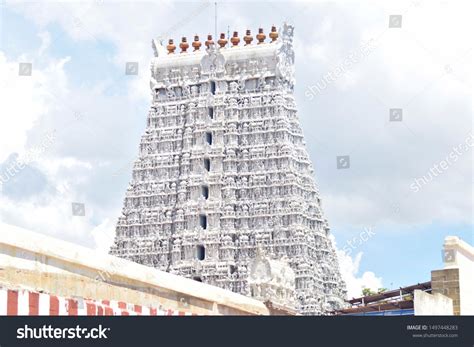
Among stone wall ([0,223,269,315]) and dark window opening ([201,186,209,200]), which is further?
dark window opening ([201,186,209,200])

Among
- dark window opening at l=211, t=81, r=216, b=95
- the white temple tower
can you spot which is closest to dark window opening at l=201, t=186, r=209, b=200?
the white temple tower

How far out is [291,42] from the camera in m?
86.8

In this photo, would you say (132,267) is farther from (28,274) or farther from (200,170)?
(200,170)

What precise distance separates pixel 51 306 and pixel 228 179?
186 ft

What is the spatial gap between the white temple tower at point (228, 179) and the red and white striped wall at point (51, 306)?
164 ft

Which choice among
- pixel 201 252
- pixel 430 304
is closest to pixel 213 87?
pixel 201 252

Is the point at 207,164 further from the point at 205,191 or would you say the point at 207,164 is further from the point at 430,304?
the point at 430,304

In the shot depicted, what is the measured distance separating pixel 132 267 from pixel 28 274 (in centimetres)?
492

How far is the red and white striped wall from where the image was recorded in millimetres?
25266

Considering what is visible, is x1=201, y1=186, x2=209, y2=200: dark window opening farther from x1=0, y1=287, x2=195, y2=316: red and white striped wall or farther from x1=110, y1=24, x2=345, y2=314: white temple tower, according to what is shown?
x1=0, y1=287, x2=195, y2=316: red and white striped wall

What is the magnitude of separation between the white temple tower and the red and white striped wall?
164 feet

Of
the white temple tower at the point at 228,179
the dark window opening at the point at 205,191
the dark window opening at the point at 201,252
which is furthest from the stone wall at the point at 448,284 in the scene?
the dark window opening at the point at 205,191

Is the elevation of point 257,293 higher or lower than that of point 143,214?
lower
